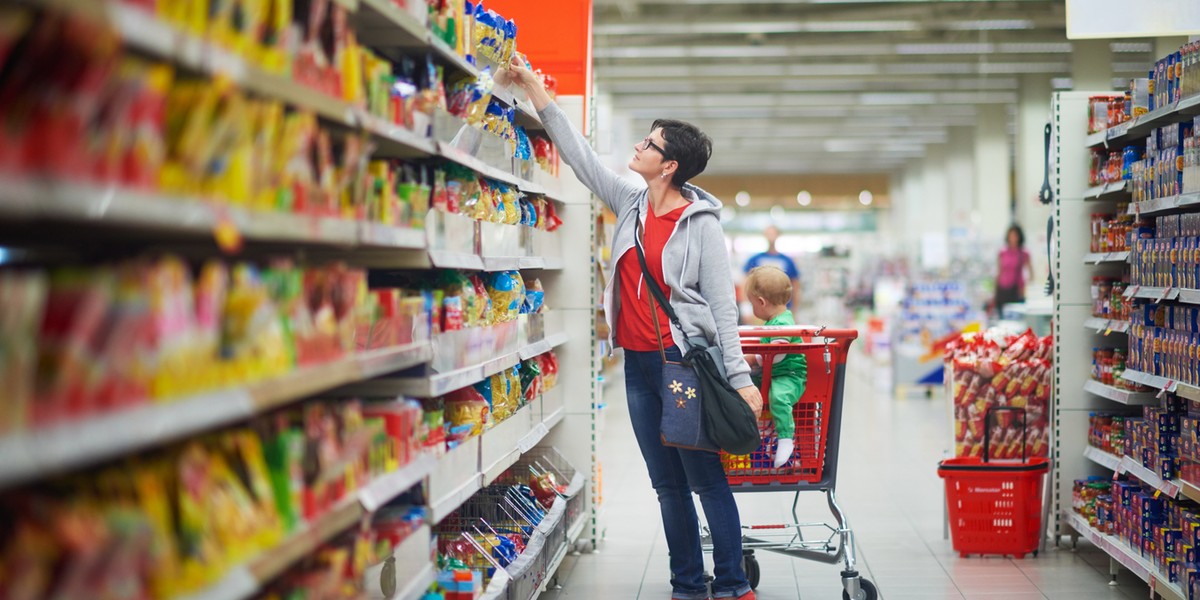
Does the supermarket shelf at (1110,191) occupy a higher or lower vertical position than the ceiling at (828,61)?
lower

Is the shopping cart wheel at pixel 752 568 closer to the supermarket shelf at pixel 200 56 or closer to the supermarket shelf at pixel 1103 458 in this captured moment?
the supermarket shelf at pixel 1103 458

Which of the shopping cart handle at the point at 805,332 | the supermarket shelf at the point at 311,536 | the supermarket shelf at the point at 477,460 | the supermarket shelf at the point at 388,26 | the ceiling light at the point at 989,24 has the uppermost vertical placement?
the ceiling light at the point at 989,24

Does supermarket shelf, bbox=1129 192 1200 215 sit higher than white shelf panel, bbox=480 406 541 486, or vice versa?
supermarket shelf, bbox=1129 192 1200 215

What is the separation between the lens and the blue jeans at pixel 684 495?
3.99m

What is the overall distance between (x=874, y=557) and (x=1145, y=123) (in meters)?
2.17

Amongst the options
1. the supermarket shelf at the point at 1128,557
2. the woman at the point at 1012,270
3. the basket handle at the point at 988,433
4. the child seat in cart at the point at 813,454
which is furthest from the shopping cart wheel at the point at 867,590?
the woman at the point at 1012,270

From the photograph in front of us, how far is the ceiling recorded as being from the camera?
558 inches

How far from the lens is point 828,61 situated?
57.0 feet

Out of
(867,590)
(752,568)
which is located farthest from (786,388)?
(752,568)

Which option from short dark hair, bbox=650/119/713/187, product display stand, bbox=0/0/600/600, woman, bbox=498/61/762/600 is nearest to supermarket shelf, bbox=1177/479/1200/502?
woman, bbox=498/61/762/600

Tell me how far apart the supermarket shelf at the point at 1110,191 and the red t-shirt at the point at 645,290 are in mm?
1953

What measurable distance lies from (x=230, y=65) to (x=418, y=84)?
146cm

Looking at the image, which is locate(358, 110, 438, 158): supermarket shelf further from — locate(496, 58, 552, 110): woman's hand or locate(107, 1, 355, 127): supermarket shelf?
locate(496, 58, 552, 110): woman's hand

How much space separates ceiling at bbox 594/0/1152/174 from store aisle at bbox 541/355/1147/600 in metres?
7.42
